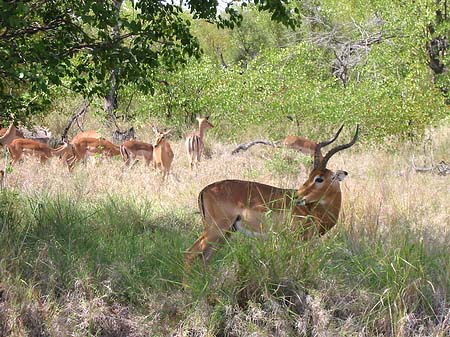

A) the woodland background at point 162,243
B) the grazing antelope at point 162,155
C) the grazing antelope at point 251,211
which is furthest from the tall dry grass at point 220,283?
the grazing antelope at point 162,155

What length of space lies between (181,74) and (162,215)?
8755 mm

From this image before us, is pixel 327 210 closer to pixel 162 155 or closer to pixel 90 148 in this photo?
pixel 162 155

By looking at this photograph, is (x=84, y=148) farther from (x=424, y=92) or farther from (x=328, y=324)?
(x=328, y=324)

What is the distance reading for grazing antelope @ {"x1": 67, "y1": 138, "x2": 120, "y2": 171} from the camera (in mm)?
13283

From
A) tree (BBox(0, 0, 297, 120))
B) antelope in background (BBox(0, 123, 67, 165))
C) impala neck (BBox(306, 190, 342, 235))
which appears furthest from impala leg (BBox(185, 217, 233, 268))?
antelope in background (BBox(0, 123, 67, 165))

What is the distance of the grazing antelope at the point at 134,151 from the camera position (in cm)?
1320

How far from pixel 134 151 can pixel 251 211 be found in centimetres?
790

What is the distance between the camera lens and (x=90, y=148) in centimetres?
1366

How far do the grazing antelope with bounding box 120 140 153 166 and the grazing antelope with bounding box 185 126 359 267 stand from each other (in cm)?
735

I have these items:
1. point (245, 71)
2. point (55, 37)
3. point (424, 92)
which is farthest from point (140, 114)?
point (55, 37)

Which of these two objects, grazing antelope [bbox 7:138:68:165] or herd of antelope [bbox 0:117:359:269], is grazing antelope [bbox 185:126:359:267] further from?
grazing antelope [bbox 7:138:68:165]

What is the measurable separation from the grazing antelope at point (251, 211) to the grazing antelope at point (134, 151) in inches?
289

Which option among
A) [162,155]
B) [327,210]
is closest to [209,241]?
[327,210]

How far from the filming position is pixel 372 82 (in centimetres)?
1521
